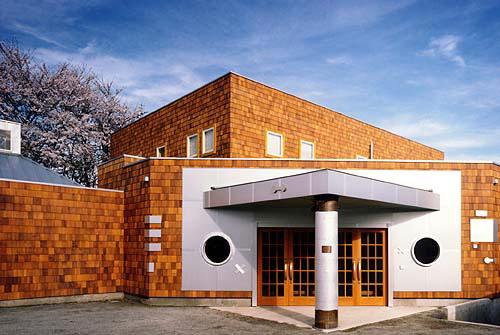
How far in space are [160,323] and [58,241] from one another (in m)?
4.17

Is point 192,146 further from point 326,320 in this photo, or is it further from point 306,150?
point 326,320

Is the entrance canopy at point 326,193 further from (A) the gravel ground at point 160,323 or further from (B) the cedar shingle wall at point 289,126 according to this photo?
(B) the cedar shingle wall at point 289,126

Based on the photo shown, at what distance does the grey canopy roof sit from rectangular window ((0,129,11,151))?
1.38 ft

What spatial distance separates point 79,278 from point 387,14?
12.9 m

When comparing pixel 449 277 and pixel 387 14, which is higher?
pixel 387 14

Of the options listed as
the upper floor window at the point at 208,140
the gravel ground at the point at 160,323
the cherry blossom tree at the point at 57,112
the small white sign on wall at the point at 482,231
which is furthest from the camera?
the cherry blossom tree at the point at 57,112

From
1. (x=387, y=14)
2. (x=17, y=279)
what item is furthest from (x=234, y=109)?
(x=17, y=279)

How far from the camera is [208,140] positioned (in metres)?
16.8

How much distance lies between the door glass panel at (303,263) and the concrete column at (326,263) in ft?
9.05

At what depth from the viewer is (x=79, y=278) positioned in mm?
13422

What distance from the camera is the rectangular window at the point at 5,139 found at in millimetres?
17172

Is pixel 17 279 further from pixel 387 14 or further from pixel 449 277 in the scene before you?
pixel 387 14

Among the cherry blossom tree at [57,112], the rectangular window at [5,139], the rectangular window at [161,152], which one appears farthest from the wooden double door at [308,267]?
the cherry blossom tree at [57,112]

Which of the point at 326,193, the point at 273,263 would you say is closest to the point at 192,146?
the point at 273,263
